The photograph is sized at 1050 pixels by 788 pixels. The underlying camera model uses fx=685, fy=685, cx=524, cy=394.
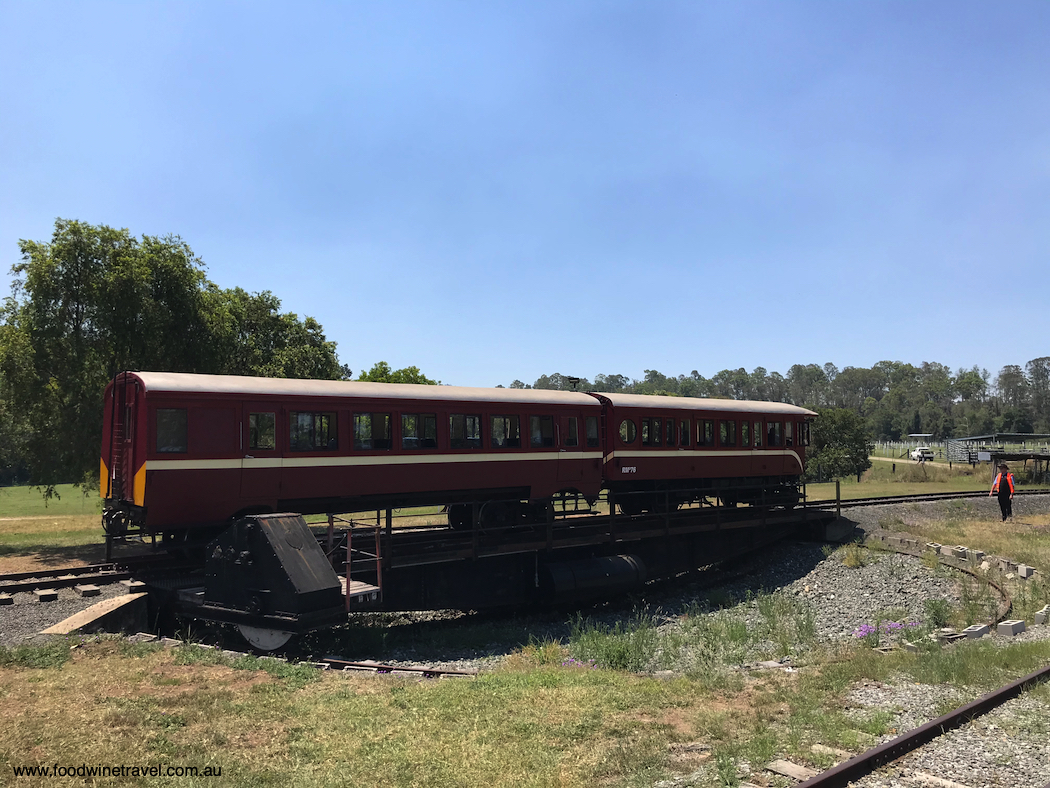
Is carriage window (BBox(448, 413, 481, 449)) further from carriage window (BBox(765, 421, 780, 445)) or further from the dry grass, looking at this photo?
carriage window (BBox(765, 421, 780, 445))

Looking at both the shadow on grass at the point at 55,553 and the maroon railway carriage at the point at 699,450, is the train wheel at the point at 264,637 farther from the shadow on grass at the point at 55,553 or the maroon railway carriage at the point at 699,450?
the maroon railway carriage at the point at 699,450

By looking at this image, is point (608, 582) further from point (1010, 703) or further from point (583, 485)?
point (1010, 703)

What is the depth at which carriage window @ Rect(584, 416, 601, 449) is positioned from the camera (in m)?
17.3

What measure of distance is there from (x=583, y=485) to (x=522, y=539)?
8.04 feet

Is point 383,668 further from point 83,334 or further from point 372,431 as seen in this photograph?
point 83,334

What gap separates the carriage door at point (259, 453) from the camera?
12219 millimetres

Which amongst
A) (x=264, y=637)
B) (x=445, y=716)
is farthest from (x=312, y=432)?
(x=445, y=716)

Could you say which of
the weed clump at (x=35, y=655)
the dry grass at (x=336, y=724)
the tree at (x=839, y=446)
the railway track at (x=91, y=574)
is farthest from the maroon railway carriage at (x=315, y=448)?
the tree at (x=839, y=446)

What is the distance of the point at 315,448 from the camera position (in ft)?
42.7

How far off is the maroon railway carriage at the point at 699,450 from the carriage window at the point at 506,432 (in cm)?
303

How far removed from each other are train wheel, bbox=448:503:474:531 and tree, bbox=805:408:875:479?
51.4 metres

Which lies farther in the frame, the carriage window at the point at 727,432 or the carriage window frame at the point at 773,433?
the carriage window frame at the point at 773,433

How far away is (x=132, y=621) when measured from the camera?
34.9 feet

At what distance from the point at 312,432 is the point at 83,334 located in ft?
40.1
